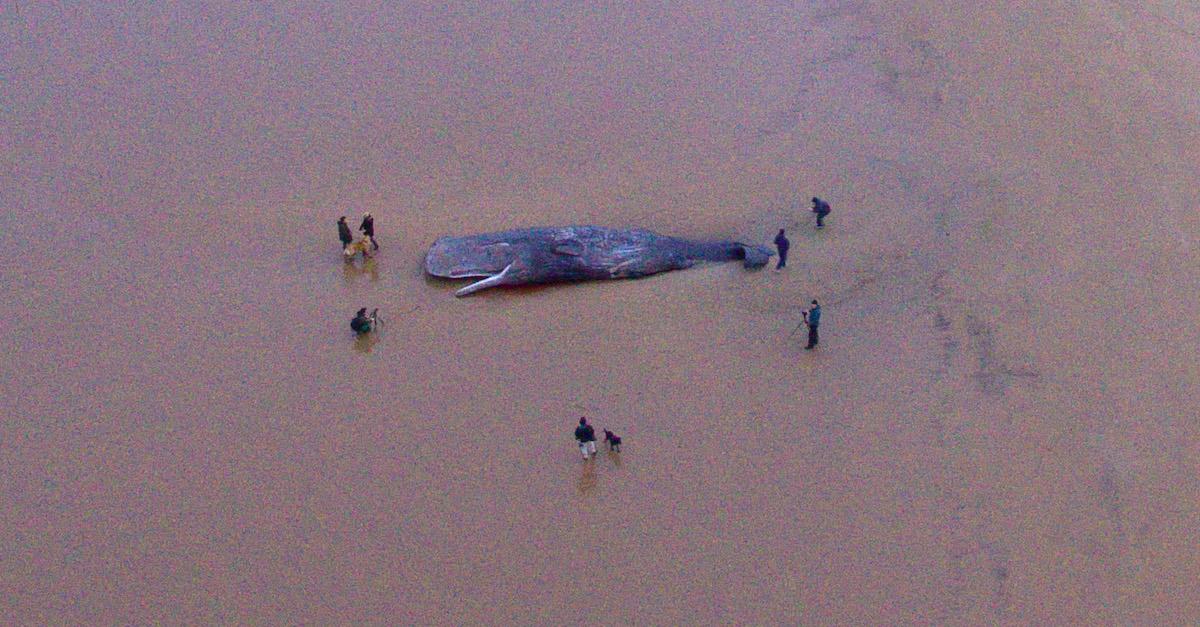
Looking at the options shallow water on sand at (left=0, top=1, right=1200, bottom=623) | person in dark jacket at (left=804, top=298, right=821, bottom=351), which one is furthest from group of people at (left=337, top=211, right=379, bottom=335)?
person in dark jacket at (left=804, top=298, right=821, bottom=351)

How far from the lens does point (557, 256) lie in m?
16.9

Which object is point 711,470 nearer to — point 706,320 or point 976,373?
point 706,320

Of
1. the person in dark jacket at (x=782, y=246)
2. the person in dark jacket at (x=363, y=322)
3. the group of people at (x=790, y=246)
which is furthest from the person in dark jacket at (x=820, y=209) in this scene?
the person in dark jacket at (x=363, y=322)

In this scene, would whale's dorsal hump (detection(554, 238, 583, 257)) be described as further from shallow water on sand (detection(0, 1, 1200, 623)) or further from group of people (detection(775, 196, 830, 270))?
group of people (detection(775, 196, 830, 270))

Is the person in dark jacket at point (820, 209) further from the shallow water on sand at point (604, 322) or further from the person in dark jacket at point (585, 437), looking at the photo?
the person in dark jacket at point (585, 437)

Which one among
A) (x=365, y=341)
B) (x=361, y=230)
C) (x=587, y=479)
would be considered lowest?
(x=587, y=479)

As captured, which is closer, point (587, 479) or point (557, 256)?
point (587, 479)

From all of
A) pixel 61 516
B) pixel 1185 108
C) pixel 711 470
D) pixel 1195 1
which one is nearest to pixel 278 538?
pixel 61 516

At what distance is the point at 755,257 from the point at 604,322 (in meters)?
2.71

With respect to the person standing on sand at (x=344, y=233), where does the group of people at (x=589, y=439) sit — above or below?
below

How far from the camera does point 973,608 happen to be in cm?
1227

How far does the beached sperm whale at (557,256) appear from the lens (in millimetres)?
16891

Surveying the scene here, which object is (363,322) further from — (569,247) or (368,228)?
(569,247)

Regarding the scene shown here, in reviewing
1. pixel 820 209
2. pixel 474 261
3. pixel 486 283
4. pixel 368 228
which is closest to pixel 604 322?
pixel 486 283
